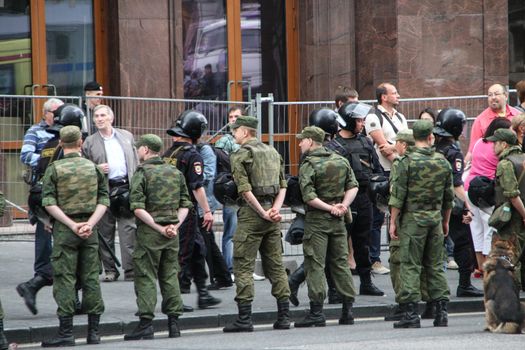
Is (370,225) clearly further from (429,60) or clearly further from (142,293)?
(429,60)

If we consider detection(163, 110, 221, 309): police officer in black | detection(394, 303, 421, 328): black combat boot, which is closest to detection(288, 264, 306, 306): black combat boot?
detection(163, 110, 221, 309): police officer in black

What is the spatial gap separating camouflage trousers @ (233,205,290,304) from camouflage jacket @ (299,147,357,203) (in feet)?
1.50

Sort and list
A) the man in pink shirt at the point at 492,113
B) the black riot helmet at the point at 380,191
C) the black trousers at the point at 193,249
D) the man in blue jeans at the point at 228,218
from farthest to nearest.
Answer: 1. the man in pink shirt at the point at 492,113
2. the man in blue jeans at the point at 228,218
3. the black riot helmet at the point at 380,191
4. the black trousers at the point at 193,249

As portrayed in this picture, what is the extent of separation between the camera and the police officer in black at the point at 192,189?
1269 centimetres

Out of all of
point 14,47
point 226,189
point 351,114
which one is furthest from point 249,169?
point 14,47

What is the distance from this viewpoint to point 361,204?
13719 millimetres

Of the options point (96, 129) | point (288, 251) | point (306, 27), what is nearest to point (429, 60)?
point (306, 27)

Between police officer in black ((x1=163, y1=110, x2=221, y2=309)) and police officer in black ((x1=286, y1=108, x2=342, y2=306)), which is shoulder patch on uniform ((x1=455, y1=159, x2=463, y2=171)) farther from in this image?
police officer in black ((x1=163, y1=110, x2=221, y2=309))

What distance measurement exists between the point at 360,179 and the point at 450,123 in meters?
1.06

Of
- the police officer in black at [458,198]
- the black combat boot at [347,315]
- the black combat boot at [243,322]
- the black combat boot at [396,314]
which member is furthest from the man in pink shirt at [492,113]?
the black combat boot at [243,322]

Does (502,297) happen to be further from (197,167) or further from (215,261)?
(215,261)

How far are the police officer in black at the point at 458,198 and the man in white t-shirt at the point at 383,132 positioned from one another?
119cm

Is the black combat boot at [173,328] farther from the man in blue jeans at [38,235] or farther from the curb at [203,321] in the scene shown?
the man in blue jeans at [38,235]

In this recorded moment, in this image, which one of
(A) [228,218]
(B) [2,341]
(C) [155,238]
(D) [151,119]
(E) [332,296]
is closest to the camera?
(B) [2,341]
